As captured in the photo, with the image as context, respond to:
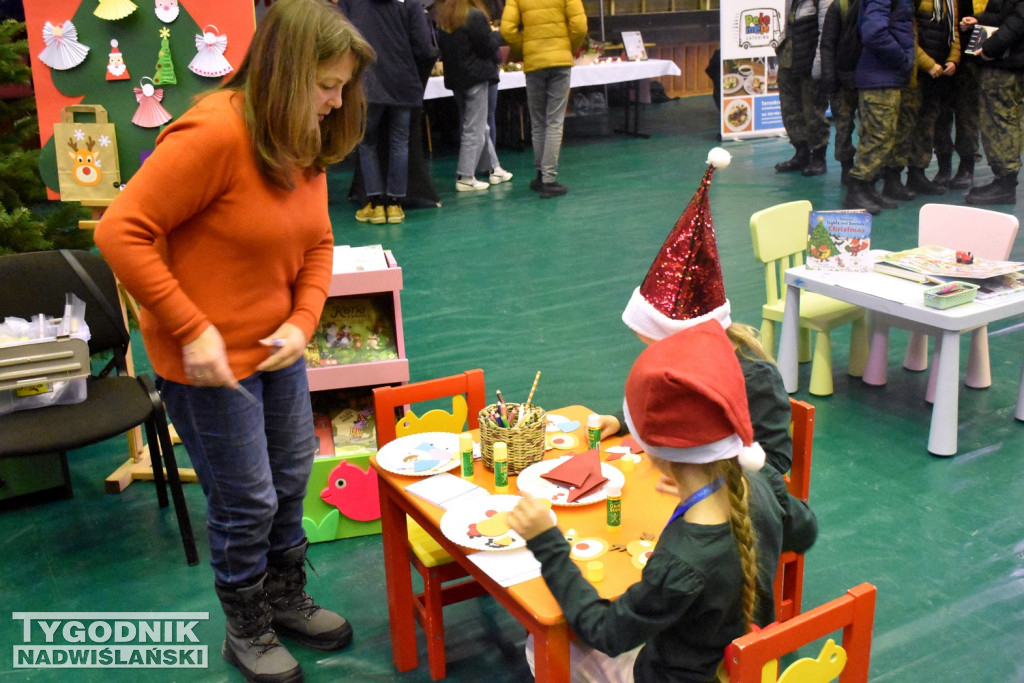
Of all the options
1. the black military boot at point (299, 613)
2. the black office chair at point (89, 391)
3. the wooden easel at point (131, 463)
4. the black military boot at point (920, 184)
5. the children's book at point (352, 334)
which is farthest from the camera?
the black military boot at point (920, 184)

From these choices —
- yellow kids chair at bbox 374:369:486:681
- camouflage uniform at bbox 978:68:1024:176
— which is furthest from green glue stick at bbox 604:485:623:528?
camouflage uniform at bbox 978:68:1024:176

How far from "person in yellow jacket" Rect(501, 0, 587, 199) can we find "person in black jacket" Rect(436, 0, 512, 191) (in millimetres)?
223

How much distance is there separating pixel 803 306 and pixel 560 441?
2.11 meters

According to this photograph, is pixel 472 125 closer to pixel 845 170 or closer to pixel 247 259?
pixel 845 170

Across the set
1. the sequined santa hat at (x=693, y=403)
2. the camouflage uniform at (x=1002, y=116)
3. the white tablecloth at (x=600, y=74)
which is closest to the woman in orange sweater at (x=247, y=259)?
the sequined santa hat at (x=693, y=403)

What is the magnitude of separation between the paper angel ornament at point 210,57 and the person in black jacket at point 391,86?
2.76 meters

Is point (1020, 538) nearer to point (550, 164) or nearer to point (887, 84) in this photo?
point (887, 84)

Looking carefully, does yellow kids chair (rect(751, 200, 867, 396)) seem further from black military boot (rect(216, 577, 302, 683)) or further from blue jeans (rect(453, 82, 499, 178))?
blue jeans (rect(453, 82, 499, 178))

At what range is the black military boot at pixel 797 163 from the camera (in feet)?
26.6

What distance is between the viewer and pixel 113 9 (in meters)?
3.62

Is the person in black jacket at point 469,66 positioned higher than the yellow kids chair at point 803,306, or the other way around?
the person in black jacket at point 469,66

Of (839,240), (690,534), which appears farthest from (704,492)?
(839,240)

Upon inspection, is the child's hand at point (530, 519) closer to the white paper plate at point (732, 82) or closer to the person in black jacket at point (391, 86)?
the person in black jacket at point (391, 86)

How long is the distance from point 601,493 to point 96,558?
1.81m
